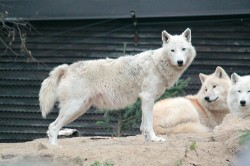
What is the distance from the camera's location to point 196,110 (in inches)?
440

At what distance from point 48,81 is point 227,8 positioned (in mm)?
5752

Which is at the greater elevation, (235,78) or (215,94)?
(235,78)

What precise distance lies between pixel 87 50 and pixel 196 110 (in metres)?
3.88

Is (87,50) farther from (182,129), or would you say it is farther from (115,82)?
(115,82)

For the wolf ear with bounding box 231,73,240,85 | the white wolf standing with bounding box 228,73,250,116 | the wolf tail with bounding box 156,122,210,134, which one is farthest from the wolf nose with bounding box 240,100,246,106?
the wolf tail with bounding box 156,122,210,134

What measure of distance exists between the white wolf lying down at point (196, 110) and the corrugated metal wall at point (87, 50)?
98.6 inches

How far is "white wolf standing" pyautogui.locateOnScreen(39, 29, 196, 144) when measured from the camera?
9.09 meters

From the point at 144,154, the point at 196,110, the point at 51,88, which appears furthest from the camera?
the point at 196,110

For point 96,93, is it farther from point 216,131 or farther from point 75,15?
point 75,15

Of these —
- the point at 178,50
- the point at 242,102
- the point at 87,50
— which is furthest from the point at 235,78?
the point at 87,50

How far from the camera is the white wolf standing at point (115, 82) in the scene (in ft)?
29.8

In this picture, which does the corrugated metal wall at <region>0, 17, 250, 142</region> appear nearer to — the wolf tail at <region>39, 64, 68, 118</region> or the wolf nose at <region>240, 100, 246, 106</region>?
the wolf nose at <region>240, 100, 246, 106</region>

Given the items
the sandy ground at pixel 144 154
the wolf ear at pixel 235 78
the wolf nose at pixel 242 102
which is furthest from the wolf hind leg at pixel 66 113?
the wolf ear at pixel 235 78

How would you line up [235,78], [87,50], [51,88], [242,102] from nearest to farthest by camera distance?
[51,88] < [242,102] < [235,78] < [87,50]
